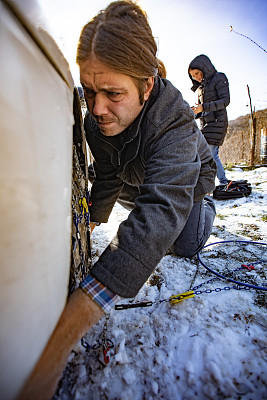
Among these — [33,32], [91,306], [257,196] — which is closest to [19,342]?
[91,306]

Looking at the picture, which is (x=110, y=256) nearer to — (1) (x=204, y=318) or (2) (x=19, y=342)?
(2) (x=19, y=342)

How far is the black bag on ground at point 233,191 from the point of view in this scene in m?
3.23

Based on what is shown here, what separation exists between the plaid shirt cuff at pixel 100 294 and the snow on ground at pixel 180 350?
25cm

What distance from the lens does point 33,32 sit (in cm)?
50

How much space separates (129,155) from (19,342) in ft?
3.09

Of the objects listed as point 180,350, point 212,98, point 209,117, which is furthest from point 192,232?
point 212,98

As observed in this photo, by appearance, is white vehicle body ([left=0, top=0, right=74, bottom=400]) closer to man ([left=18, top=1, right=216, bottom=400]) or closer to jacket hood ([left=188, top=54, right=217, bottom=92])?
man ([left=18, top=1, right=216, bottom=400])

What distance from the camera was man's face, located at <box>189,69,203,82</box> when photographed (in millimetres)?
3230

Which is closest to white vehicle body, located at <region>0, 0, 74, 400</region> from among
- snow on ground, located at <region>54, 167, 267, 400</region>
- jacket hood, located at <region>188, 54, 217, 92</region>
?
snow on ground, located at <region>54, 167, 267, 400</region>

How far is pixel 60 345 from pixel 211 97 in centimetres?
348

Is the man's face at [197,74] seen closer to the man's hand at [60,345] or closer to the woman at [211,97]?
the woman at [211,97]

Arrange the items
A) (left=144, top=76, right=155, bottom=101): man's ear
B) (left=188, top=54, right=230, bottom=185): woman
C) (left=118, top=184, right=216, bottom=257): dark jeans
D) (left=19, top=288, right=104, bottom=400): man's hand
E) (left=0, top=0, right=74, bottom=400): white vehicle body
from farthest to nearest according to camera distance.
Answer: (left=188, top=54, right=230, bottom=185): woman → (left=118, top=184, right=216, bottom=257): dark jeans → (left=144, top=76, right=155, bottom=101): man's ear → (left=19, top=288, right=104, bottom=400): man's hand → (left=0, top=0, right=74, bottom=400): white vehicle body

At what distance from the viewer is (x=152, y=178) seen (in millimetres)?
886

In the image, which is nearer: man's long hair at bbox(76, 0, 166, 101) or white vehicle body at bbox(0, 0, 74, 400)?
white vehicle body at bbox(0, 0, 74, 400)
